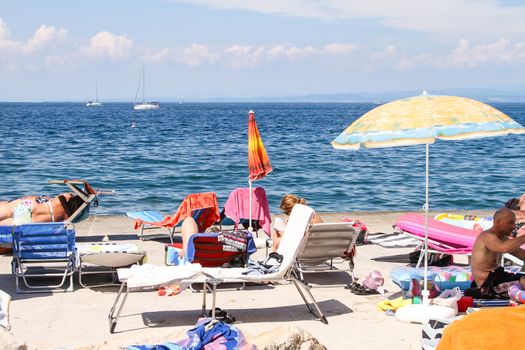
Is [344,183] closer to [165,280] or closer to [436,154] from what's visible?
[436,154]

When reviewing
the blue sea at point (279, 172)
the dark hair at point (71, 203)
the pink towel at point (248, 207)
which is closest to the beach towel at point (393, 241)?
the pink towel at point (248, 207)

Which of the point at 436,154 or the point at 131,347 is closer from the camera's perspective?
the point at 131,347

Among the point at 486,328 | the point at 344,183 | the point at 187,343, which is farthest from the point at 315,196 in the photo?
the point at 486,328

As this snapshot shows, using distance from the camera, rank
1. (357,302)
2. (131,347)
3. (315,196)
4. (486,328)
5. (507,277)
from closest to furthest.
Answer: (486,328)
(131,347)
(507,277)
(357,302)
(315,196)

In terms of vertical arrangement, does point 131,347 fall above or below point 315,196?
above

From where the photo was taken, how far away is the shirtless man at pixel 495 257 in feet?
23.2

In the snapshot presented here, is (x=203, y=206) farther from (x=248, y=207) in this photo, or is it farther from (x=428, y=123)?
(x=428, y=123)

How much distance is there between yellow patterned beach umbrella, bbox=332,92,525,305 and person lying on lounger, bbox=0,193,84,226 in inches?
191

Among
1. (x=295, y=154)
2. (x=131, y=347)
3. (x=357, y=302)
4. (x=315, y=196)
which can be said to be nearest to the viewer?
(x=131, y=347)

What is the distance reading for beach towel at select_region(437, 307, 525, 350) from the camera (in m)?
2.93

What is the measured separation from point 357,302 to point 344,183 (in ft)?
55.5

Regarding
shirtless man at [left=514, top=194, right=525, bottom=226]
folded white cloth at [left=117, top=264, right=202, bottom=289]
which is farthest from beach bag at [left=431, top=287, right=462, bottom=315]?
shirtless man at [left=514, top=194, right=525, bottom=226]

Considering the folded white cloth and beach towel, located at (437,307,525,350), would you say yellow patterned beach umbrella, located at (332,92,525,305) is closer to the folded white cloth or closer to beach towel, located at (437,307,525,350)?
the folded white cloth

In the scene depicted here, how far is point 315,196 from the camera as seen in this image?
21609mm
